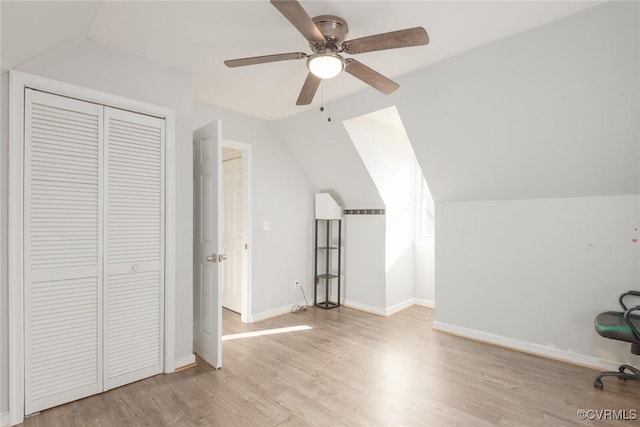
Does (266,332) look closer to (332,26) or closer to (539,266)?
(539,266)

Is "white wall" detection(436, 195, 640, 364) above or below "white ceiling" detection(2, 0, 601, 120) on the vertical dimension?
below

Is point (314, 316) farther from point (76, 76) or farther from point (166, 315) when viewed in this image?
point (76, 76)

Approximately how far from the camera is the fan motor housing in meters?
1.92

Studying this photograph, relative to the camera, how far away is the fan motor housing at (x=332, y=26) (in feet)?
6.29

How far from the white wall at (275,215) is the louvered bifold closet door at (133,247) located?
126 centimetres

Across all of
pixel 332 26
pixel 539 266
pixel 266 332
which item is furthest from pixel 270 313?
pixel 332 26

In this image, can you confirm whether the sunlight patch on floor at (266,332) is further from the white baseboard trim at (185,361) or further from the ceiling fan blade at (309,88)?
the ceiling fan blade at (309,88)

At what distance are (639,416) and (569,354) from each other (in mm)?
783

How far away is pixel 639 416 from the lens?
6.63ft

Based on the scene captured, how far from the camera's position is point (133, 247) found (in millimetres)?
2434

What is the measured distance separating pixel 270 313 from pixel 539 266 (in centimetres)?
300

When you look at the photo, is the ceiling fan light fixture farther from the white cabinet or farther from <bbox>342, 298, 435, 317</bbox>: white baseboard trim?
<bbox>342, 298, 435, 317</bbox>: white baseboard trim

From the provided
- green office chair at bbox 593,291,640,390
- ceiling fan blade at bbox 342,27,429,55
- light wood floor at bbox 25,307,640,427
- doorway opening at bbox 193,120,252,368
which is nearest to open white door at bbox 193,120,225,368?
doorway opening at bbox 193,120,252,368

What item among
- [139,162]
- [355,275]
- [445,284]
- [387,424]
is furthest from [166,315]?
[445,284]
